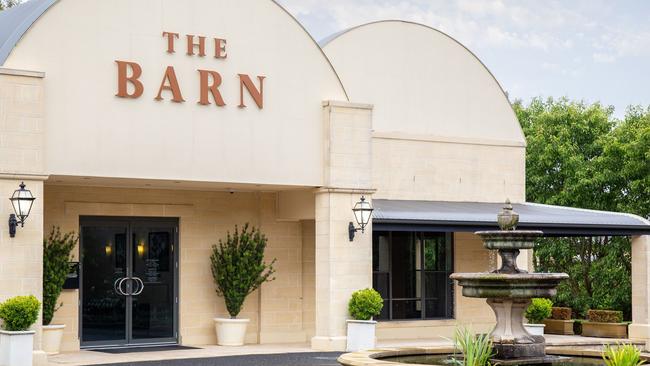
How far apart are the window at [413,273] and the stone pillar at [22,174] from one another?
8.84 meters

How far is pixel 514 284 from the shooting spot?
15125 millimetres

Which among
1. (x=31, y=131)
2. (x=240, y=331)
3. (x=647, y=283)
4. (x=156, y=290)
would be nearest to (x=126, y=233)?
(x=156, y=290)

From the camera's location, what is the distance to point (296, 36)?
21938 millimetres

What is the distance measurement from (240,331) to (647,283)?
31.1 ft

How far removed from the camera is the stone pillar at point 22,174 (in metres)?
18.3

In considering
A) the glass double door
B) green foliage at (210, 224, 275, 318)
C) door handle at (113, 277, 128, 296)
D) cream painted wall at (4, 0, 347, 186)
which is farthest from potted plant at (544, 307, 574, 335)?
door handle at (113, 277, 128, 296)

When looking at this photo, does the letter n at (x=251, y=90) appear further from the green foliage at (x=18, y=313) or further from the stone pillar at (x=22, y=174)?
the green foliage at (x=18, y=313)

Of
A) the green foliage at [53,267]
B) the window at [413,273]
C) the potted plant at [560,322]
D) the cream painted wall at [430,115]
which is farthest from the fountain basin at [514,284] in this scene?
the potted plant at [560,322]

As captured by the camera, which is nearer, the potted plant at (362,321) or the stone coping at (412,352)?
the stone coping at (412,352)

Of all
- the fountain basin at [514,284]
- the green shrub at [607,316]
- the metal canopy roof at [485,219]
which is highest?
the metal canopy roof at [485,219]

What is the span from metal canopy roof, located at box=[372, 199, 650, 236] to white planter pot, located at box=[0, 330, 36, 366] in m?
7.57

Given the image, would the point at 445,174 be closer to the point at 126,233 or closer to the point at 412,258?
the point at 412,258

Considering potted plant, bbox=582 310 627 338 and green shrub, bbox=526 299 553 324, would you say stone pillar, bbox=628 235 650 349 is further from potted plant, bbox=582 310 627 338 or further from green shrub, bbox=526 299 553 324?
green shrub, bbox=526 299 553 324

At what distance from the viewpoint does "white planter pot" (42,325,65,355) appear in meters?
20.3
